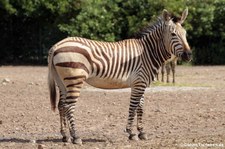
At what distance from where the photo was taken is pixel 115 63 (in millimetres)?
10648

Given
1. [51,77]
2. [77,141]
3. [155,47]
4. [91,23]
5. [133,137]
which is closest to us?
[77,141]

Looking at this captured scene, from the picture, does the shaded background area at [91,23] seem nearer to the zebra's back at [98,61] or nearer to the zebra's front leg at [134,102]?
the zebra's back at [98,61]

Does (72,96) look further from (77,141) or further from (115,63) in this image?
(115,63)

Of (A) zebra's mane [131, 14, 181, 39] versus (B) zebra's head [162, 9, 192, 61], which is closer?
(B) zebra's head [162, 9, 192, 61]

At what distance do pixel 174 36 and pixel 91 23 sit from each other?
23268mm

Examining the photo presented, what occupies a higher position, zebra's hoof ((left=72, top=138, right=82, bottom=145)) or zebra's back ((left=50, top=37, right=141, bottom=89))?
zebra's back ((left=50, top=37, right=141, bottom=89))

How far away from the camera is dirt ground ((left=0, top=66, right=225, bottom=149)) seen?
Result: 998 cm

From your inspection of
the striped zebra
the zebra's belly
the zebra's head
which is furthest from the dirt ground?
the zebra's head

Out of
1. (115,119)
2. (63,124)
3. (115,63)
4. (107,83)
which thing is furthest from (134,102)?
(115,119)

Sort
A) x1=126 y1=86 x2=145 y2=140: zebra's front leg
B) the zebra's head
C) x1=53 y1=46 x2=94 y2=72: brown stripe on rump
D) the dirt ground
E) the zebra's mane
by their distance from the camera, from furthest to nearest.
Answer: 1. the zebra's mane
2. the zebra's head
3. x1=126 y1=86 x2=145 y2=140: zebra's front leg
4. x1=53 y1=46 x2=94 y2=72: brown stripe on rump
5. the dirt ground

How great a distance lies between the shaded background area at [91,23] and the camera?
34.2 m

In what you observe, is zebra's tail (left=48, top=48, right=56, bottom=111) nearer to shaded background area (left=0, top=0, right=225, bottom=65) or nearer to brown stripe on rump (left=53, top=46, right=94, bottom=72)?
brown stripe on rump (left=53, top=46, right=94, bottom=72)

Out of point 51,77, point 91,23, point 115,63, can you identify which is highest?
point 91,23

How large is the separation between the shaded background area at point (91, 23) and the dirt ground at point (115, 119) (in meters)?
15.8
